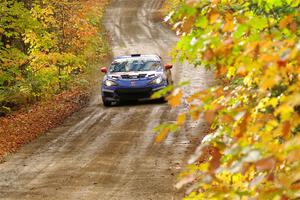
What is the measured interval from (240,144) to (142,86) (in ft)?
52.4

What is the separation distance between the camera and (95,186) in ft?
32.8

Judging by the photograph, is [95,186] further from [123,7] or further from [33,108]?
[123,7]

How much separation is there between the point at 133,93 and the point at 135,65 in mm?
1312

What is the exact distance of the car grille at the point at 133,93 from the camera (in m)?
18.9

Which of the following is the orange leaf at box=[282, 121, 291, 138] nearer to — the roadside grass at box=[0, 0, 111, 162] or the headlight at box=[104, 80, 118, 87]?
the roadside grass at box=[0, 0, 111, 162]

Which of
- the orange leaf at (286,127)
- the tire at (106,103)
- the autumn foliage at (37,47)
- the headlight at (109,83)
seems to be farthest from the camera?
the tire at (106,103)

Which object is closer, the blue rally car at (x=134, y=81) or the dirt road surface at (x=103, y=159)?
the dirt road surface at (x=103, y=159)

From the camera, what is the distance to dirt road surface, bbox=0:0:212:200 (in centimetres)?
978

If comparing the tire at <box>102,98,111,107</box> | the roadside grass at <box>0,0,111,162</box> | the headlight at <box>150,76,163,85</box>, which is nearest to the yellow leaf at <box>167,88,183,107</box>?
the roadside grass at <box>0,0,111,162</box>


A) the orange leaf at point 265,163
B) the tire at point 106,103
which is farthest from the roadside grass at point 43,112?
the orange leaf at point 265,163

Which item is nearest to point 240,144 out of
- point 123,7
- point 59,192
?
point 59,192

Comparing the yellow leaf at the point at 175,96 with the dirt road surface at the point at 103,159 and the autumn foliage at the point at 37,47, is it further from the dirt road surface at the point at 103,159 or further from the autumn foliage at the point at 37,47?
the autumn foliage at the point at 37,47

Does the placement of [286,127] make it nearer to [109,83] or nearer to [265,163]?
[265,163]

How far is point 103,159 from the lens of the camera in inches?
477
